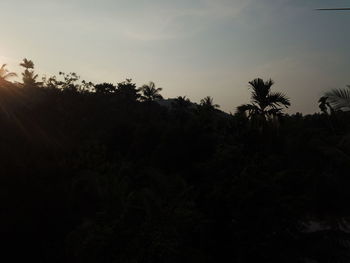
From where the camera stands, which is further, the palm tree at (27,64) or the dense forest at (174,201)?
the palm tree at (27,64)

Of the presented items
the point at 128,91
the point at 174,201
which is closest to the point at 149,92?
the point at 128,91

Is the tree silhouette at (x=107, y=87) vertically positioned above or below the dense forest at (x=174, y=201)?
above

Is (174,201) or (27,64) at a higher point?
(27,64)

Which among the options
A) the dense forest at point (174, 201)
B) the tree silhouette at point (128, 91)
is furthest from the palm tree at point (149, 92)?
the dense forest at point (174, 201)

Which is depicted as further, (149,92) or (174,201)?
(149,92)

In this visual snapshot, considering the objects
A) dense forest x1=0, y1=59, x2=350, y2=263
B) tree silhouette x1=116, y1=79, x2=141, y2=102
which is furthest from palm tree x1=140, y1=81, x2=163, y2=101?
dense forest x1=0, y1=59, x2=350, y2=263

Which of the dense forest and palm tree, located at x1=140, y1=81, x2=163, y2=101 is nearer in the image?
the dense forest

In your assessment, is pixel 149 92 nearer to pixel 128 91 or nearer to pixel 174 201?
pixel 128 91

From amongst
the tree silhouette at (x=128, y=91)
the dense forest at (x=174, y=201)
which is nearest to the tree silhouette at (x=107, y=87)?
the tree silhouette at (x=128, y=91)

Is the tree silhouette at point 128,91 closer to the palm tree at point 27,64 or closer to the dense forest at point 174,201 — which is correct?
the palm tree at point 27,64

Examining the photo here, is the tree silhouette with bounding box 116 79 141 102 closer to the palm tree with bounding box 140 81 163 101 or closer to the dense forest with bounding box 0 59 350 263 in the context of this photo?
the palm tree with bounding box 140 81 163 101

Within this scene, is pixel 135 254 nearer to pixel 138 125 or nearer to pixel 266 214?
pixel 266 214

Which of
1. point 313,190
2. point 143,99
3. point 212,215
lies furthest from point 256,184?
point 143,99

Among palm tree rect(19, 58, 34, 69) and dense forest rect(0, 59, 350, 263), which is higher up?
palm tree rect(19, 58, 34, 69)
